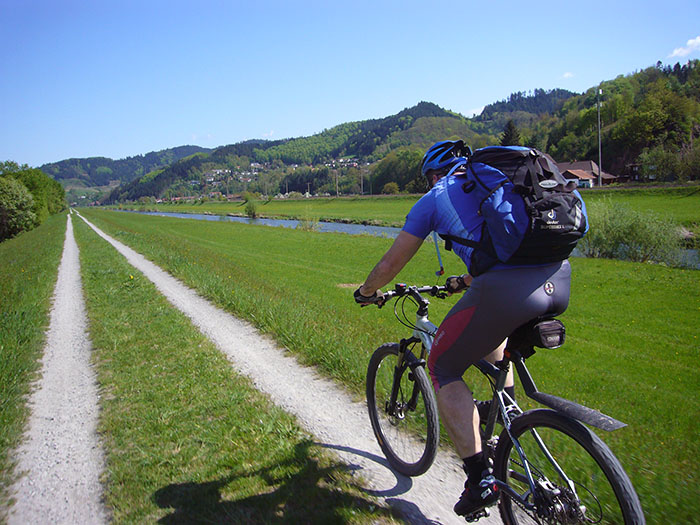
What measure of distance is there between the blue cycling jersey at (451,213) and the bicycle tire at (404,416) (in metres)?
1.15

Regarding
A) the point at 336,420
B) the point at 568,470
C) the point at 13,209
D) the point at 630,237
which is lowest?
the point at 630,237

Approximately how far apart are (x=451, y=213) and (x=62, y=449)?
416 cm

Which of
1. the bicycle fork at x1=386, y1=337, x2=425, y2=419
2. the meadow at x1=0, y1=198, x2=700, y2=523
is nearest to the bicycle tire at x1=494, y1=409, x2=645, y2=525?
the meadow at x1=0, y1=198, x2=700, y2=523

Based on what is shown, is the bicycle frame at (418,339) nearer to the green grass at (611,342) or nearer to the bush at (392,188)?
the green grass at (611,342)

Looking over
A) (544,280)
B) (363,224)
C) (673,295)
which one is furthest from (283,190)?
(544,280)

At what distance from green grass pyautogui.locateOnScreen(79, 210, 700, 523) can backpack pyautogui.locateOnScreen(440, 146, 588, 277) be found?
1889 millimetres

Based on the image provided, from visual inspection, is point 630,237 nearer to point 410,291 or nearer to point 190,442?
point 410,291

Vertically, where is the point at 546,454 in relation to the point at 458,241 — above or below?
below

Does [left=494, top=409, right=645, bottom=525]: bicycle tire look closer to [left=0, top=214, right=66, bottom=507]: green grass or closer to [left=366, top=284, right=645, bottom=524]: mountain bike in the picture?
[left=366, top=284, right=645, bottom=524]: mountain bike

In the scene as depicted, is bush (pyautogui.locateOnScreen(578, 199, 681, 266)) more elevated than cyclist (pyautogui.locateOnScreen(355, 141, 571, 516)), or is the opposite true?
cyclist (pyautogui.locateOnScreen(355, 141, 571, 516))

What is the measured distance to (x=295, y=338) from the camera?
6.75m

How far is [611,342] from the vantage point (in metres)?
10.7

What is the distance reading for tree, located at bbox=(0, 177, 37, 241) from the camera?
176 ft

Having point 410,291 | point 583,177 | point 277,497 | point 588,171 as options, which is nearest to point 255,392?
point 277,497
